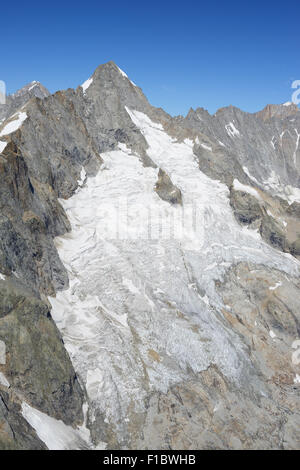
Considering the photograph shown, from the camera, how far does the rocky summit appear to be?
20484 mm

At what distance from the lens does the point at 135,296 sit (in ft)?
101

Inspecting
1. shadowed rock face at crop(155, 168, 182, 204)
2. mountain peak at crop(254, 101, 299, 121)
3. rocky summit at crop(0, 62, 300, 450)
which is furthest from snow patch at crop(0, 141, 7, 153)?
mountain peak at crop(254, 101, 299, 121)

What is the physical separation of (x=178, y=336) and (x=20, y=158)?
1904cm

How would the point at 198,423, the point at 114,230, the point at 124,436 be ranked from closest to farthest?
the point at 124,436
the point at 198,423
the point at 114,230

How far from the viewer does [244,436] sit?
23000mm

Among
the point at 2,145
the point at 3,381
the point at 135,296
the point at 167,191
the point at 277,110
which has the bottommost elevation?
the point at 3,381

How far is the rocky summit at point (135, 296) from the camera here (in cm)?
2048

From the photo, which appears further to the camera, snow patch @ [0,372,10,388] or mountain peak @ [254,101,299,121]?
mountain peak @ [254,101,299,121]

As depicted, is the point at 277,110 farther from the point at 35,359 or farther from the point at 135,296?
the point at 35,359

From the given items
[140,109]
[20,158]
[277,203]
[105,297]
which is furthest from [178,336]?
[140,109]

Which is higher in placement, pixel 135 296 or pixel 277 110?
pixel 277 110

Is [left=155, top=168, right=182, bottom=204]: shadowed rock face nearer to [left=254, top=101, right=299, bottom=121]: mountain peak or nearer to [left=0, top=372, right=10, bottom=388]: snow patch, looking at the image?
[left=0, top=372, right=10, bottom=388]: snow patch

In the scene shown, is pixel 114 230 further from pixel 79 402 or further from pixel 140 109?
pixel 140 109

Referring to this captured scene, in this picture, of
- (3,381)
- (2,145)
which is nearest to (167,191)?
(2,145)
